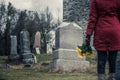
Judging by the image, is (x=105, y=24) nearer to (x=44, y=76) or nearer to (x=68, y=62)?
(x=44, y=76)

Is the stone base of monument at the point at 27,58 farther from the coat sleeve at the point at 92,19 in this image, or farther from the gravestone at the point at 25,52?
the coat sleeve at the point at 92,19

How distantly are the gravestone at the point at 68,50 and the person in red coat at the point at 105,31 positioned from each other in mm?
8101

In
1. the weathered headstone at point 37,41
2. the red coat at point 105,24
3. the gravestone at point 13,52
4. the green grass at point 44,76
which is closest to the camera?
the red coat at point 105,24

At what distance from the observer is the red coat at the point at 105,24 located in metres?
6.10

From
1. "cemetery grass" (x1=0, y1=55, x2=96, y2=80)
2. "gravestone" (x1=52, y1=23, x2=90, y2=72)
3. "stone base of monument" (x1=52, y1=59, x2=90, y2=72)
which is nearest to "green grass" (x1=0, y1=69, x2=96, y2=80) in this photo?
"cemetery grass" (x1=0, y1=55, x2=96, y2=80)

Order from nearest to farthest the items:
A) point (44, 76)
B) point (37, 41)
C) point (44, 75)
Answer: point (44, 76) → point (44, 75) → point (37, 41)

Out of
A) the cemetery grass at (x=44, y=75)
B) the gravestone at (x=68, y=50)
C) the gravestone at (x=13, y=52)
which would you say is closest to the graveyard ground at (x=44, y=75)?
the cemetery grass at (x=44, y=75)

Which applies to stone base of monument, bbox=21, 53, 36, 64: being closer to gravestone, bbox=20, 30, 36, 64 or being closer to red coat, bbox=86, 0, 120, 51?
gravestone, bbox=20, 30, 36, 64

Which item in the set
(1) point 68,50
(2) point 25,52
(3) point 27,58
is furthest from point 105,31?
(2) point 25,52

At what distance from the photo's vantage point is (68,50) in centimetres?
1484

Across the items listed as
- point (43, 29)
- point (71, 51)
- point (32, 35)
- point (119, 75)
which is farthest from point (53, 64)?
point (43, 29)

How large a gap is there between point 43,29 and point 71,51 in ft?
148

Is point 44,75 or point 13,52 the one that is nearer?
point 44,75

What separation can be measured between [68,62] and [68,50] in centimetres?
50
